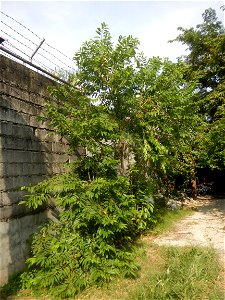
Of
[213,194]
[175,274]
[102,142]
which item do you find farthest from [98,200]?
[213,194]

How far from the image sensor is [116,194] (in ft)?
17.2

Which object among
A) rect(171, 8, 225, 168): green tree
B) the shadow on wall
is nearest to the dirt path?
the shadow on wall

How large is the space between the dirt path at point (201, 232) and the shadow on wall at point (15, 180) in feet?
11.1

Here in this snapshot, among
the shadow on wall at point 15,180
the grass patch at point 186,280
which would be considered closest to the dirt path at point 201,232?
the grass patch at point 186,280

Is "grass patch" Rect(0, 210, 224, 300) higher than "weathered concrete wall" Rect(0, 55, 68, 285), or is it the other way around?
"weathered concrete wall" Rect(0, 55, 68, 285)

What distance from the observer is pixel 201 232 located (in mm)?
7934

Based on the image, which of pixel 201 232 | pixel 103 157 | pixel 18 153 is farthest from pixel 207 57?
pixel 18 153

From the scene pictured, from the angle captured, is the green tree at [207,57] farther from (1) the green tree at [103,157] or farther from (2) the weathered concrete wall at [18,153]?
(2) the weathered concrete wall at [18,153]

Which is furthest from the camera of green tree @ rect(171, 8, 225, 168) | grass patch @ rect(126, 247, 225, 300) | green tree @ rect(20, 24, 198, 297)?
green tree @ rect(171, 8, 225, 168)

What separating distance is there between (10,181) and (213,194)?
14.2m

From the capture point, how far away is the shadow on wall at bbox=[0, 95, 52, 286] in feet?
16.0

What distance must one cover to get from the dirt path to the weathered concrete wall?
135 inches

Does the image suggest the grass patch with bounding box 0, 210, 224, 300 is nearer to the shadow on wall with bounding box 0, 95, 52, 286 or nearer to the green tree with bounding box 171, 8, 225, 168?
the shadow on wall with bounding box 0, 95, 52, 286

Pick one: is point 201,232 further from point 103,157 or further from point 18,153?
point 18,153
